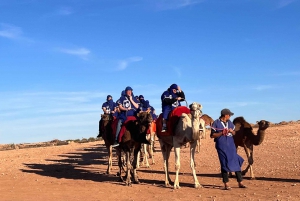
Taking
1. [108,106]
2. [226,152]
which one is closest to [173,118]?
[226,152]

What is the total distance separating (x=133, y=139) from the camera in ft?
47.8

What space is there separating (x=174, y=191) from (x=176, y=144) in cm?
144

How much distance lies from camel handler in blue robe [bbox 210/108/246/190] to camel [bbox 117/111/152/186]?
8.78ft

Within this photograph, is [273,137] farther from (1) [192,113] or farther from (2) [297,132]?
(1) [192,113]

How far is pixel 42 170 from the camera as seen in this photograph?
67.2 ft

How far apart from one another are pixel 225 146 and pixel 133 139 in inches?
146

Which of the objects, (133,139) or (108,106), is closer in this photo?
(133,139)

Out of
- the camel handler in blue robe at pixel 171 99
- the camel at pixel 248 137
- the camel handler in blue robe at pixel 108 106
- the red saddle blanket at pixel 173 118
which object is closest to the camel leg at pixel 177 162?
the red saddle blanket at pixel 173 118

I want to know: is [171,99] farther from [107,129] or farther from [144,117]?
[107,129]

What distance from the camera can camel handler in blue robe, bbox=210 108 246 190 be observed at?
1195 cm

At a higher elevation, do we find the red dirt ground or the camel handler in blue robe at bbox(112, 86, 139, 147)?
the camel handler in blue robe at bbox(112, 86, 139, 147)

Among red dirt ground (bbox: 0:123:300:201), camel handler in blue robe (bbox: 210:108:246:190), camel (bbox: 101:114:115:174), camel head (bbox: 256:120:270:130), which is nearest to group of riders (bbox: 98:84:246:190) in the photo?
camel handler in blue robe (bbox: 210:108:246:190)

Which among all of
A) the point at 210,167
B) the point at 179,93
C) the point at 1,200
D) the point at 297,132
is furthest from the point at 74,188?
the point at 297,132

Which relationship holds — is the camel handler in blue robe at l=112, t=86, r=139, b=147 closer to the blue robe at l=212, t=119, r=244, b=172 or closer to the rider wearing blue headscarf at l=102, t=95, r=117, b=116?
the rider wearing blue headscarf at l=102, t=95, r=117, b=116
